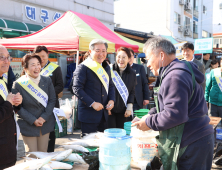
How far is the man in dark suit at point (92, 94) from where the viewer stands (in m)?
3.09

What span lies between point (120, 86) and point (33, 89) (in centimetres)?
154

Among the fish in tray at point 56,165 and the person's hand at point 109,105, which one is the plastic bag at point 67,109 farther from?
the fish in tray at point 56,165

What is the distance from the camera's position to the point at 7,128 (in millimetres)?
2346

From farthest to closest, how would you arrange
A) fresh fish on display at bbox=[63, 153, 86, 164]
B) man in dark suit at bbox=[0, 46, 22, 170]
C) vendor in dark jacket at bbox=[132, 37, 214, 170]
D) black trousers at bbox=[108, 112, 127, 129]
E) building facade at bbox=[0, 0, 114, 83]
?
building facade at bbox=[0, 0, 114, 83]
black trousers at bbox=[108, 112, 127, 129]
man in dark suit at bbox=[0, 46, 22, 170]
fresh fish on display at bbox=[63, 153, 86, 164]
vendor in dark jacket at bbox=[132, 37, 214, 170]

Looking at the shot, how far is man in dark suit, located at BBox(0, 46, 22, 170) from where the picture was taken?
7.39 feet

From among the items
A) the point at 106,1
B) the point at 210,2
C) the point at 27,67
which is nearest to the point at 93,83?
the point at 27,67

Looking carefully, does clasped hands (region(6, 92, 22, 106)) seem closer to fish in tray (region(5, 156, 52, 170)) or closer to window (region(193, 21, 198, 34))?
fish in tray (region(5, 156, 52, 170))

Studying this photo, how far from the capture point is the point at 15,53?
10.1 m

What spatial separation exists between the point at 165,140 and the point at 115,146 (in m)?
0.41

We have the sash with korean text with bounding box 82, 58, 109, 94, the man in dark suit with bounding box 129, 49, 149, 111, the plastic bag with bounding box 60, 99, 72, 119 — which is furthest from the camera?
the plastic bag with bounding box 60, 99, 72, 119

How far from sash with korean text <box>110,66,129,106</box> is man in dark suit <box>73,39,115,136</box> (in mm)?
566

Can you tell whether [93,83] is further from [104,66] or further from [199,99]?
[199,99]

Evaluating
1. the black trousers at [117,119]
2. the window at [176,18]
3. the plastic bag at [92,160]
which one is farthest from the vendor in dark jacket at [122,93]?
the window at [176,18]

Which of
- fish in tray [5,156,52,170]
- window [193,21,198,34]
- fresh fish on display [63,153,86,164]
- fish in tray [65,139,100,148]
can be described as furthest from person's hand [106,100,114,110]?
window [193,21,198,34]
